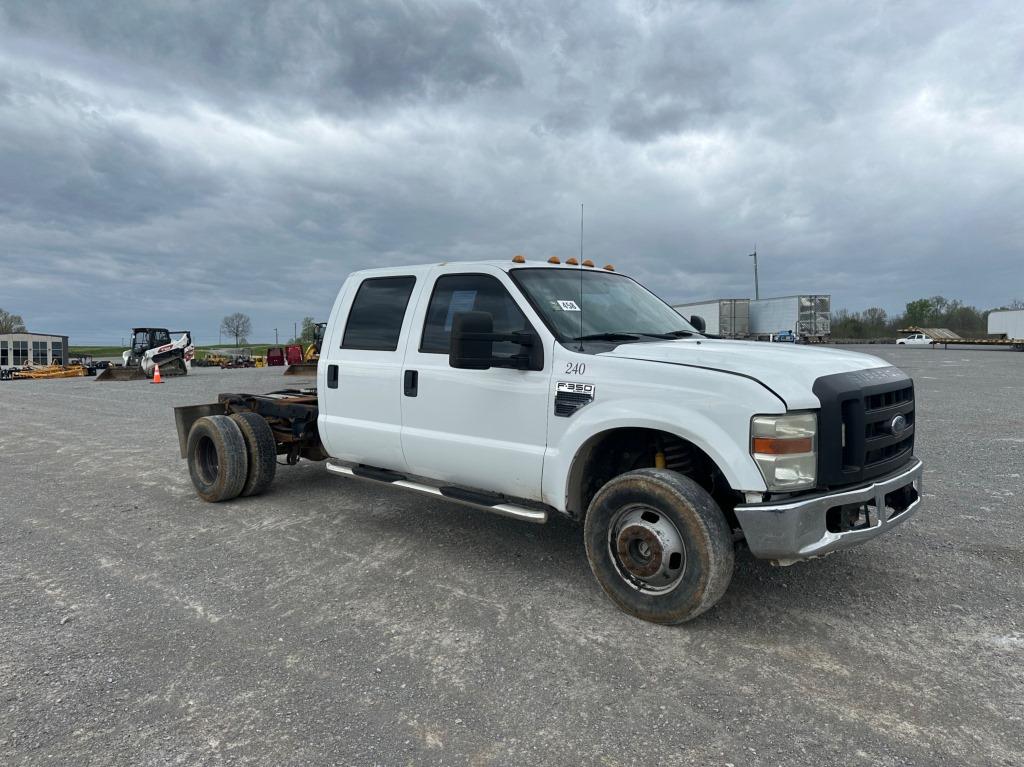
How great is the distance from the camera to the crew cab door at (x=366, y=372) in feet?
15.9

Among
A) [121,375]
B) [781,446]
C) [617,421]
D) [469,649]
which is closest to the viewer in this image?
[781,446]

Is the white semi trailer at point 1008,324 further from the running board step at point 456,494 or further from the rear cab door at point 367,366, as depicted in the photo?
the running board step at point 456,494

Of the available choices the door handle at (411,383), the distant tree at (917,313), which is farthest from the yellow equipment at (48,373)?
the distant tree at (917,313)

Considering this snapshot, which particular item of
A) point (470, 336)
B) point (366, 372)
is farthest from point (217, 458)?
point (470, 336)

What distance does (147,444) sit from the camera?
9773 millimetres

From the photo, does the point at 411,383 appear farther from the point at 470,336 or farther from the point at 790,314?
the point at 790,314

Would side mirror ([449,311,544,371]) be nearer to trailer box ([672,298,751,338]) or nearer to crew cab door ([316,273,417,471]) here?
crew cab door ([316,273,417,471])

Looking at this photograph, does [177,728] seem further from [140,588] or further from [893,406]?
[893,406]

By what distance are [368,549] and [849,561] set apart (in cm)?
331

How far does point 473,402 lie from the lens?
4281mm

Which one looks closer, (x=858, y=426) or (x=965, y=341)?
(x=858, y=426)

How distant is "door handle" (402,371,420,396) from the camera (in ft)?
15.1

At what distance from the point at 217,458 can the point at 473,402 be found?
318 cm

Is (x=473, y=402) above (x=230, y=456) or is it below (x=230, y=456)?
above
